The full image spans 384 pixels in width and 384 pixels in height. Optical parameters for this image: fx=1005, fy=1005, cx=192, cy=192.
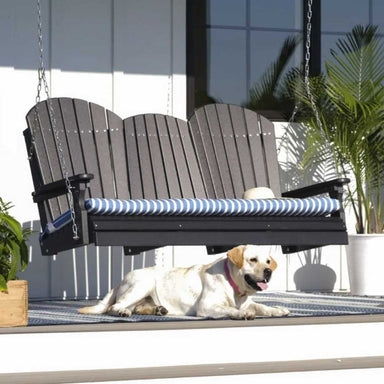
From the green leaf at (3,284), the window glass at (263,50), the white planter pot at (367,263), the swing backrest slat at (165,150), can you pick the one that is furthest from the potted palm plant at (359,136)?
the green leaf at (3,284)

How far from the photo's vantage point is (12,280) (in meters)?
3.95

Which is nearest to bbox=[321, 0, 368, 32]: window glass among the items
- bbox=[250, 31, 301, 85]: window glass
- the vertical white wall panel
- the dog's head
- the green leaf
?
bbox=[250, 31, 301, 85]: window glass

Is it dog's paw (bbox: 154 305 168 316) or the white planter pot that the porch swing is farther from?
the white planter pot

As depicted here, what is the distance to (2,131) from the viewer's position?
18.3 ft

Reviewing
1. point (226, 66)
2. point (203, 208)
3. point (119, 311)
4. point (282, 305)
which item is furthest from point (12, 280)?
point (226, 66)

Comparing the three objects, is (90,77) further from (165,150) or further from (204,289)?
(204,289)

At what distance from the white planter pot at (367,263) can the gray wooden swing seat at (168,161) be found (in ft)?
2.37

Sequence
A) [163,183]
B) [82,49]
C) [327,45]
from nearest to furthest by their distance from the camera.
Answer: [163,183] < [82,49] < [327,45]

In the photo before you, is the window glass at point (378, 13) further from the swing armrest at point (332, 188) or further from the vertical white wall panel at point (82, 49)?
the swing armrest at point (332, 188)

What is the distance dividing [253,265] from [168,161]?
1142 millimetres

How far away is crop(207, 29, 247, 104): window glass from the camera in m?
6.05

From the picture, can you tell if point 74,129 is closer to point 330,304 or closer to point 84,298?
point 84,298

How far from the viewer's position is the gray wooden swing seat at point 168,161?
14.1ft

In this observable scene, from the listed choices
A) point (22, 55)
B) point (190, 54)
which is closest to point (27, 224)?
point (22, 55)
